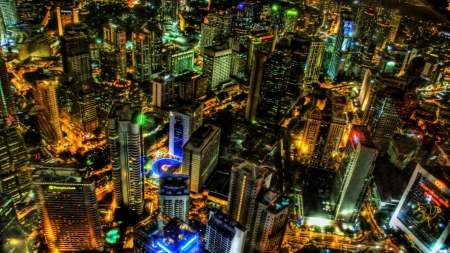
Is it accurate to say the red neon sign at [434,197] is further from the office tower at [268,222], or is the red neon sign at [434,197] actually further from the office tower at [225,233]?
the office tower at [225,233]

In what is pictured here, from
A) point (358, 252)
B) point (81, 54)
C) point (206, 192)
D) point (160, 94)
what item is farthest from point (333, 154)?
point (81, 54)

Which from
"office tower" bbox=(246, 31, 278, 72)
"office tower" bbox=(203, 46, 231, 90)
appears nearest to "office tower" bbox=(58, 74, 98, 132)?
"office tower" bbox=(203, 46, 231, 90)

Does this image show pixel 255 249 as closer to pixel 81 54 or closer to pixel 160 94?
pixel 160 94

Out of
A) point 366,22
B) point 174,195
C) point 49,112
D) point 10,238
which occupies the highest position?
point 10,238

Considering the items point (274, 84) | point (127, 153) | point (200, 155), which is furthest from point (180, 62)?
point (127, 153)

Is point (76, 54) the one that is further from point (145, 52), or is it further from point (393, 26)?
point (393, 26)

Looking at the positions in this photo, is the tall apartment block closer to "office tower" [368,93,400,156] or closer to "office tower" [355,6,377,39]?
"office tower" [368,93,400,156]
